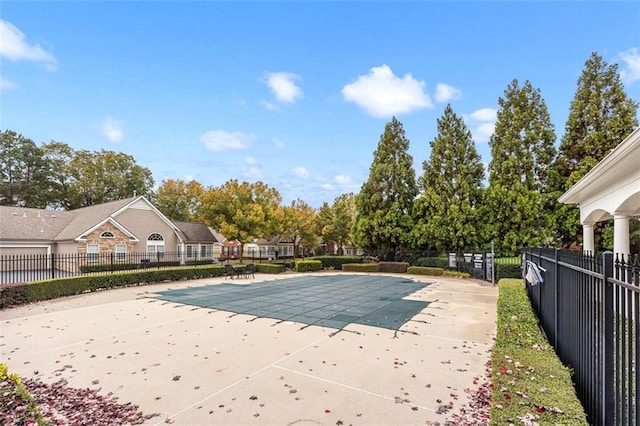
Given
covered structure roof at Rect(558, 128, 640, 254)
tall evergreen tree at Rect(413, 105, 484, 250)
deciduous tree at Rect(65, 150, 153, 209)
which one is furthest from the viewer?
deciduous tree at Rect(65, 150, 153, 209)

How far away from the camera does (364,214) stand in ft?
91.9

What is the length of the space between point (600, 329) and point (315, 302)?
8789 mm

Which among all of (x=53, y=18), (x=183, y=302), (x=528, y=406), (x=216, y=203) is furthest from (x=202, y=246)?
(x=528, y=406)

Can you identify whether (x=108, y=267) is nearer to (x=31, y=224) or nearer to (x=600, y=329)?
(x=31, y=224)

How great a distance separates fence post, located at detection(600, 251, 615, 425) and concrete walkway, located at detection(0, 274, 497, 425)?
5.12 feet

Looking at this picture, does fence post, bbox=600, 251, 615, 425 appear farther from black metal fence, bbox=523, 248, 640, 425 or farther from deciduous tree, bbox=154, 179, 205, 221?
deciduous tree, bbox=154, 179, 205, 221

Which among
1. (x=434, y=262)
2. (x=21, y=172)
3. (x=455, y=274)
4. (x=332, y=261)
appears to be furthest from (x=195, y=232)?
(x=455, y=274)

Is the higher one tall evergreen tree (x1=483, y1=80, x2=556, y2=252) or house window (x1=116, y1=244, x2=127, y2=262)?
tall evergreen tree (x1=483, y1=80, x2=556, y2=252)

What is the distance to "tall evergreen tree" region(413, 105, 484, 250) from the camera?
23.0 metres

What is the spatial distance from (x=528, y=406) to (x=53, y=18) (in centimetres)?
1267

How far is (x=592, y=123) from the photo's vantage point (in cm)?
1934

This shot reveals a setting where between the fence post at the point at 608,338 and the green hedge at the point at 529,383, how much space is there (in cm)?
20

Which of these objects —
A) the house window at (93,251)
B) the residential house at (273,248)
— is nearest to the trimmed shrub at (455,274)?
the house window at (93,251)

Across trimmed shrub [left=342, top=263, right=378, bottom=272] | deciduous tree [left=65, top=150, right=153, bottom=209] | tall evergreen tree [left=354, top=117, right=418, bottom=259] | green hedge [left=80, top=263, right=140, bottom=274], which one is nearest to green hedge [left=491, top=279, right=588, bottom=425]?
green hedge [left=80, top=263, right=140, bottom=274]
